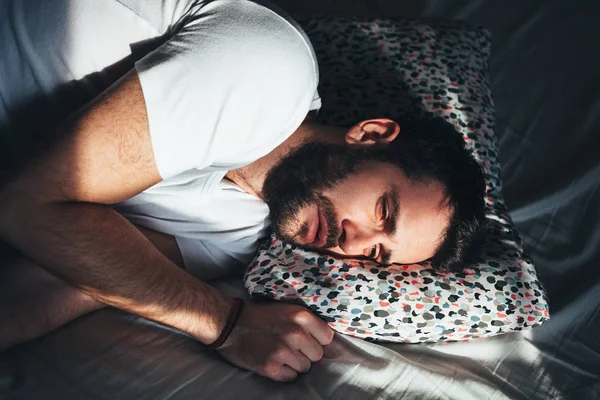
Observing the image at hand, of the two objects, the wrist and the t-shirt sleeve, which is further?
the wrist

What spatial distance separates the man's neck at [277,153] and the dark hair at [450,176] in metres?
0.13

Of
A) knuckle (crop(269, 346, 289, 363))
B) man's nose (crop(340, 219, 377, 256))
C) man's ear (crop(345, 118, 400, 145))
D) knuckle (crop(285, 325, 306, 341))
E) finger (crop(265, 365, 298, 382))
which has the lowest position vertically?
finger (crop(265, 365, 298, 382))

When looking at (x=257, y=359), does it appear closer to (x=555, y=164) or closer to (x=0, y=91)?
(x=0, y=91)

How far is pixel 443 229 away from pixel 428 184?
0.09 meters

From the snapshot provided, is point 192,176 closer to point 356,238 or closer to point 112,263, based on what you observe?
point 112,263

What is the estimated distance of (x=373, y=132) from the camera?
3.96 ft

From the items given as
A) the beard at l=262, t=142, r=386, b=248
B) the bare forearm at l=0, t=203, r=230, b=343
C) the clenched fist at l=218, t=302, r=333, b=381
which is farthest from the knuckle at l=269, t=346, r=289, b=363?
the beard at l=262, t=142, r=386, b=248

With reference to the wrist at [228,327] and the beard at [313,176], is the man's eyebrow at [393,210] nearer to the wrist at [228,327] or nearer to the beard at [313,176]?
the beard at [313,176]

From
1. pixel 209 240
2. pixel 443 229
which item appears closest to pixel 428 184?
pixel 443 229

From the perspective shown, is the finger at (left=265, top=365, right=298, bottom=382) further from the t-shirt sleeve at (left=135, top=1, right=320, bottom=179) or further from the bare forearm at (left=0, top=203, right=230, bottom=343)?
the t-shirt sleeve at (left=135, top=1, right=320, bottom=179)

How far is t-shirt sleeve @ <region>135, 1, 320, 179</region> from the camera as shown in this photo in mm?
864

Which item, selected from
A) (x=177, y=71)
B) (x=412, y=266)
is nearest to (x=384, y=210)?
(x=412, y=266)

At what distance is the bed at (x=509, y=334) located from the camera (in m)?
0.97

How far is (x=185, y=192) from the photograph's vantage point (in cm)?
111
